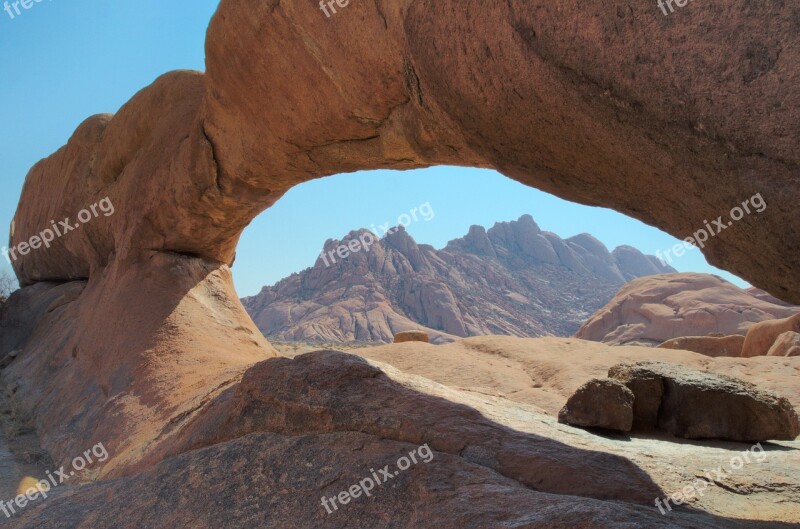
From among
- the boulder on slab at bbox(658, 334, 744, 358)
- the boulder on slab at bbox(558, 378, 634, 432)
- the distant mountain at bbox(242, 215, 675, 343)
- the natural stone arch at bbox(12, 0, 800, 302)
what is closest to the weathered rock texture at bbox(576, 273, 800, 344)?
the boulder on slab at bbox(658, 334, 744, 358)

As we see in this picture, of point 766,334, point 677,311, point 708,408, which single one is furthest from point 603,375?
point 677,311

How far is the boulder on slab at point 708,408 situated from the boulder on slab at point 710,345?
308 inches

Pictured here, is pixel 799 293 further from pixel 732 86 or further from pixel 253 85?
pixel 253 85

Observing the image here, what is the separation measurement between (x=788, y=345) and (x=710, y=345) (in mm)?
2334

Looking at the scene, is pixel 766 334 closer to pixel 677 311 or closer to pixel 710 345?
pixel 710 345

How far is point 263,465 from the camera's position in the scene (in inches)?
107

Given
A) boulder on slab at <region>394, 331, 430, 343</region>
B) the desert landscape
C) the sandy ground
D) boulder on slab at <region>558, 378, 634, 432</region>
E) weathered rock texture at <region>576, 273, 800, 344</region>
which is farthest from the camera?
weathered rock texture at <region>576, 273, 800, 344</region>

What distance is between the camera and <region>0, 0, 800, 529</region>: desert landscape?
6.91 feet

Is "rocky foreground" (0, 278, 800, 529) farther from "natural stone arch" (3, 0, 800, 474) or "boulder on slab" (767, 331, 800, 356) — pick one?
"boulder on slab" (767, 331, 800, 356)

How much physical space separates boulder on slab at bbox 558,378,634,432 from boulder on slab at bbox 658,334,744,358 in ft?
28.0

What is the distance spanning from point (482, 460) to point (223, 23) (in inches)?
166

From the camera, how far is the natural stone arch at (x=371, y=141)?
201 centimetres

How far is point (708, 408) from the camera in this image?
14.0ft

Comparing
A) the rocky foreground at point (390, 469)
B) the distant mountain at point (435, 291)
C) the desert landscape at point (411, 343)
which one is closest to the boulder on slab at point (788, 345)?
the desert landscape at point (411, 343)
